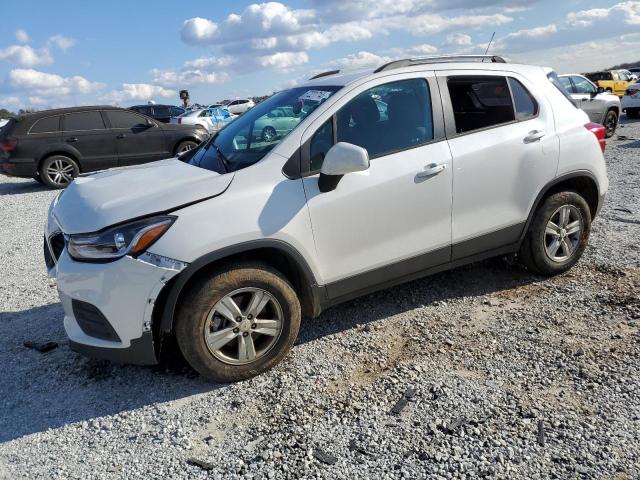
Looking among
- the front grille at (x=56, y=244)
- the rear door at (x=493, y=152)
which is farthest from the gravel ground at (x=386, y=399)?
the front grille at (x=56, y=244)

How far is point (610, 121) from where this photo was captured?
558 inches

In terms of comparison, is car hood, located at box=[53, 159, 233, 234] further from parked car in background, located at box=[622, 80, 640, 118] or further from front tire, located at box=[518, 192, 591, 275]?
parked car in background, located at box=[622, 80, 640, 118]

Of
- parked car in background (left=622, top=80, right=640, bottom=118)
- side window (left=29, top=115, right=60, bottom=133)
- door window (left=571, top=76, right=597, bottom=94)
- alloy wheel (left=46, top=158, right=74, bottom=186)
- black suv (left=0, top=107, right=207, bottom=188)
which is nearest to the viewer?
black suv (left=0, top=107, right=207, bottom=188)

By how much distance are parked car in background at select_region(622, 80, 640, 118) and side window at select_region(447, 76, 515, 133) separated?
17897 millimetres

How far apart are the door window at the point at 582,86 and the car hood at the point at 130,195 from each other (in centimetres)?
1363

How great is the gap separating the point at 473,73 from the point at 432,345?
211cm

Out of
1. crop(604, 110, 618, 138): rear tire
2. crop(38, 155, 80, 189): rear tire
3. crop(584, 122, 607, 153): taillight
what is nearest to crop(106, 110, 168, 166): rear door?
crop(38, 155, 80, 189): rear tire

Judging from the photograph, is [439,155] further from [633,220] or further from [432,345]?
[633,220]

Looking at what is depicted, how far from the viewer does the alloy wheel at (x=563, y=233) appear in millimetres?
4449

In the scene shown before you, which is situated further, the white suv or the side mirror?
the side mirror

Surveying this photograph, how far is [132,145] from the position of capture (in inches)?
469

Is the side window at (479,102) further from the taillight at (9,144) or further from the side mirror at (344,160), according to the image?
the taillight at (9,144)

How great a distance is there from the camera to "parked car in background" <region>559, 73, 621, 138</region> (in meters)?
13.3

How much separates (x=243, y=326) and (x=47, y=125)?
1003 centimetres
